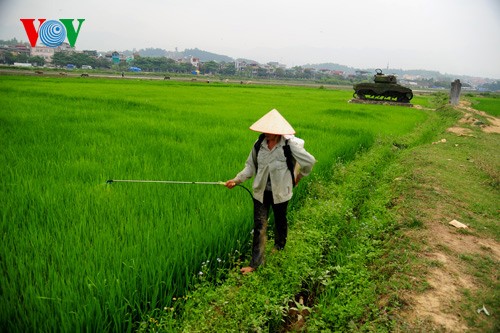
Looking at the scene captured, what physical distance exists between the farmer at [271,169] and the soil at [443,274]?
1.24 metres

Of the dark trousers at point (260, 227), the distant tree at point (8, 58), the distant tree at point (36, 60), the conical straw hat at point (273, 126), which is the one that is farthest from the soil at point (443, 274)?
the distant tree at point (36, 60)

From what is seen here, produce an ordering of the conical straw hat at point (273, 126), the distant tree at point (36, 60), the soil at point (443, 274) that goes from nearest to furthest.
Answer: the soil at point (443, 274), the conical straw hat at point (273, 126), the distant tree at point (36, 60)

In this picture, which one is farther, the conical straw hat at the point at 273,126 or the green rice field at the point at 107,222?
the conical straw hat at the point at 273,126

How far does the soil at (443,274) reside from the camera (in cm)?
235

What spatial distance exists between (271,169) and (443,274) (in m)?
1.86

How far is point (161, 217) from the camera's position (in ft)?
9.70

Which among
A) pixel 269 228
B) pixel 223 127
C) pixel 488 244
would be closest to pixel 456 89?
pixel 223 127

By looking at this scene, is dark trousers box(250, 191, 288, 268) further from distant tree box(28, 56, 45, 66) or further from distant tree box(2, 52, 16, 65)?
distant tree box(28, 56, 45, 66)

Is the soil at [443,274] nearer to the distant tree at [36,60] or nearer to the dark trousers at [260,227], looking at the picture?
the dark trousers at [260,227]

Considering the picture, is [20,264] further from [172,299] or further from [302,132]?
[302,132]

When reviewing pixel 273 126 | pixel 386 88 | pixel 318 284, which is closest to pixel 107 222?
pixel 273 126

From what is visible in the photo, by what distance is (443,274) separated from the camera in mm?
2908

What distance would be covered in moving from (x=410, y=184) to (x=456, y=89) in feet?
60.0

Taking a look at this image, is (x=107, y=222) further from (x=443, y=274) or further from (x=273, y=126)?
(x=443, y=274)
